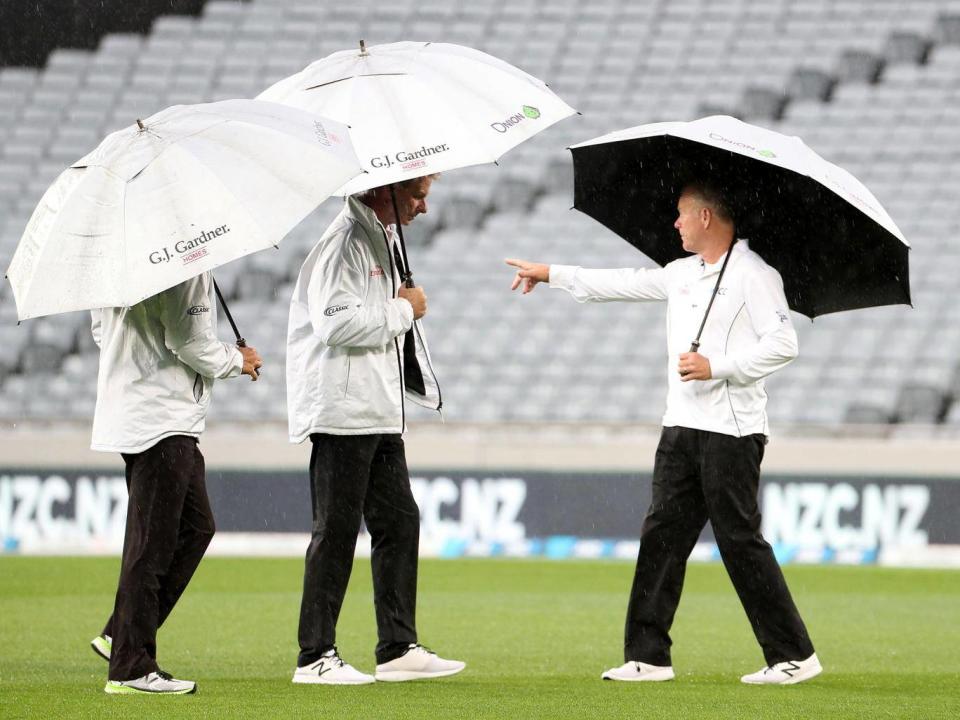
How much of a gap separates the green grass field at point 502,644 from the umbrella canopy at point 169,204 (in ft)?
4.38

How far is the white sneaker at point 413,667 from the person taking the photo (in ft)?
18.5

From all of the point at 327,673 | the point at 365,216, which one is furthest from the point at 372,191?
the point at 327,673

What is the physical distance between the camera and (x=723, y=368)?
5.51 m

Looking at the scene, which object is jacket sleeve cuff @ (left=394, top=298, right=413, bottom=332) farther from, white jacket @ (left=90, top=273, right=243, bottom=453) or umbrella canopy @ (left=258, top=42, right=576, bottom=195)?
white jacket @ (left=90, top=273, right=243, bottom=453)

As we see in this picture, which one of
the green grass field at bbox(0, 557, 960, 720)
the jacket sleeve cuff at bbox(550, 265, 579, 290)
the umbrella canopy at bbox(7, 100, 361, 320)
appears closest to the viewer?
the umbrella canopy at bbox(7, 100, 361, 320)

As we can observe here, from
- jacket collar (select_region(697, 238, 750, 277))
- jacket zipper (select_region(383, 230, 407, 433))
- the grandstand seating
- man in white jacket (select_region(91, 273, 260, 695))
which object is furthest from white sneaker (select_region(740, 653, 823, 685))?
the grandstand seating

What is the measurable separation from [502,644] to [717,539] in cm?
184

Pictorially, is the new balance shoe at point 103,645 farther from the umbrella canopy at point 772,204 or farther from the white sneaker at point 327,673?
the umbrella canopy at point 772,204

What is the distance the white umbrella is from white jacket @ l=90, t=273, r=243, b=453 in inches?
26.9

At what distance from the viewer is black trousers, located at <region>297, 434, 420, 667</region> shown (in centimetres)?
545

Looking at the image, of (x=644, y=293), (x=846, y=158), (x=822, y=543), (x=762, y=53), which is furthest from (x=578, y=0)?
(x=644, y=293)

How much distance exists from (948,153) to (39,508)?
36.9 feet

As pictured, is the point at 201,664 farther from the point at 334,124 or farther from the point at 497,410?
the point at 497,410

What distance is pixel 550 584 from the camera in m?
10.8
